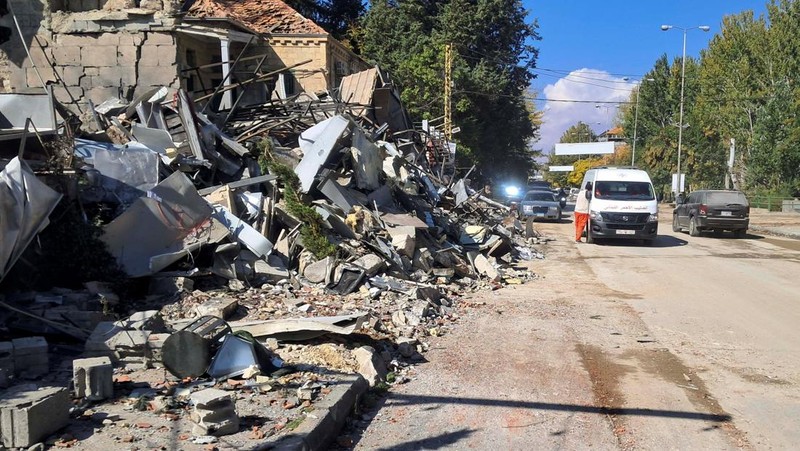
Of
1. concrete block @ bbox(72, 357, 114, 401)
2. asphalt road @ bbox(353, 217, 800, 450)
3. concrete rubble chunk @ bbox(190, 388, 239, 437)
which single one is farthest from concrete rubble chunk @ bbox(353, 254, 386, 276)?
concrete rubble chunk @ bbox(190, 388, 239, 437)

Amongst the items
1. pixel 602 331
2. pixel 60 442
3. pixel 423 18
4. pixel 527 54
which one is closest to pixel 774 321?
pixel 602 331

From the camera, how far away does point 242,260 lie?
909 cm

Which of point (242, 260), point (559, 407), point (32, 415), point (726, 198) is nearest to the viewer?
point (32, 415)

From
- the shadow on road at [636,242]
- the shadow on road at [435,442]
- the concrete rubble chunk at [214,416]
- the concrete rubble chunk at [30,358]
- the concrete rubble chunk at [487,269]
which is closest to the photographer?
the concrete rubble chunk at [214,416]

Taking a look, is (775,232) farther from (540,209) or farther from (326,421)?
(326,421)

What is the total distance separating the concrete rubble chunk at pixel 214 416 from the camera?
4.27 metres

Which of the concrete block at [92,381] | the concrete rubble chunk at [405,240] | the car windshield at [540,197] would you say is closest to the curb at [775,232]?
the car windshield at [540,197]

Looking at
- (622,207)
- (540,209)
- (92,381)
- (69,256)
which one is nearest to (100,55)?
(69,256)

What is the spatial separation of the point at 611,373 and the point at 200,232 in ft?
19.1

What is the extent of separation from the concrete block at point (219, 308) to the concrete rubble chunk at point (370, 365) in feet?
6.66

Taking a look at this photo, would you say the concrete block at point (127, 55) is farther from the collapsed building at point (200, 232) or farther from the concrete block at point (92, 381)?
the concrete block at point (92, 381)

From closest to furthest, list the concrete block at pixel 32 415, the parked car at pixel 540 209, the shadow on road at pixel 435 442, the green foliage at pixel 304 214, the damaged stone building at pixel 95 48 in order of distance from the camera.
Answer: the concrete block at pixel 32 415 < the shadow on road at pixel 435 442 < the green foliage at pixel 304 214 < the damaged stone building at pixel 95 48 < the parked car at pixel 540 209

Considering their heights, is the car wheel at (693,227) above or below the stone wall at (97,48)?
below

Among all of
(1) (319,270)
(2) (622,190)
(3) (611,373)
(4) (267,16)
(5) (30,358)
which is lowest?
(3) (611,373)
